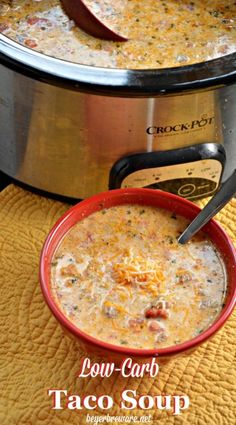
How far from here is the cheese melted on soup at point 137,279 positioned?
50.6 inches

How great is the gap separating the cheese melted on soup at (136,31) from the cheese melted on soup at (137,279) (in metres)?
0.32

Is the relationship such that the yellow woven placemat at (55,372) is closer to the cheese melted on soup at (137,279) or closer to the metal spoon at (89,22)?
the cheese melted on soup at (137,279)

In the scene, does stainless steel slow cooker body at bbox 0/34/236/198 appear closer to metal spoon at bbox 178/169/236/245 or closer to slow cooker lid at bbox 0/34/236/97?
slow cooker lid at bbox 0/34/236/97

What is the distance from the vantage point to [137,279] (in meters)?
1.33

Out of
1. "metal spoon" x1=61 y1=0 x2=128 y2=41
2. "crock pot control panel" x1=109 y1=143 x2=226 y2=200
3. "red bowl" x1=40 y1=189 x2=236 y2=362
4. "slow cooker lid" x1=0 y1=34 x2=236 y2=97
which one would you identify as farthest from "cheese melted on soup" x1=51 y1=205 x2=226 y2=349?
"metal spoon" x1=61 y1=0 x2=128 y2=41

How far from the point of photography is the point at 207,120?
1514 mm

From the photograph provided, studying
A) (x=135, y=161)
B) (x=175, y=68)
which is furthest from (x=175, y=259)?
(x=175, y=68)

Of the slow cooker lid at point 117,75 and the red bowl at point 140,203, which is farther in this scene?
the slow cooker lid at point 117,75

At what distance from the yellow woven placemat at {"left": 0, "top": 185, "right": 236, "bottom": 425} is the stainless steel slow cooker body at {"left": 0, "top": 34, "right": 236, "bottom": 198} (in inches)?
8.3

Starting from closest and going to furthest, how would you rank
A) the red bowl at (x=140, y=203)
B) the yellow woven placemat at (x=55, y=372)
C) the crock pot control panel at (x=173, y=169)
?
the red bowl at (x=140, y=203), the yellow woven placemat at (x=55, y=372), the crock pot control panel at (x=173, y=169)

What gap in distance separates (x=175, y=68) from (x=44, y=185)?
1.40 feet

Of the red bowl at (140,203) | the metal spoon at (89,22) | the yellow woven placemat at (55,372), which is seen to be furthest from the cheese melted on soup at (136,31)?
the yellow woven placemat at (55,372)

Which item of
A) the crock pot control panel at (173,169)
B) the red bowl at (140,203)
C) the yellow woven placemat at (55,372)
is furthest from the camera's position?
the crock pot control panel at (173,169)

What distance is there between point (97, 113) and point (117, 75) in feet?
0.31
